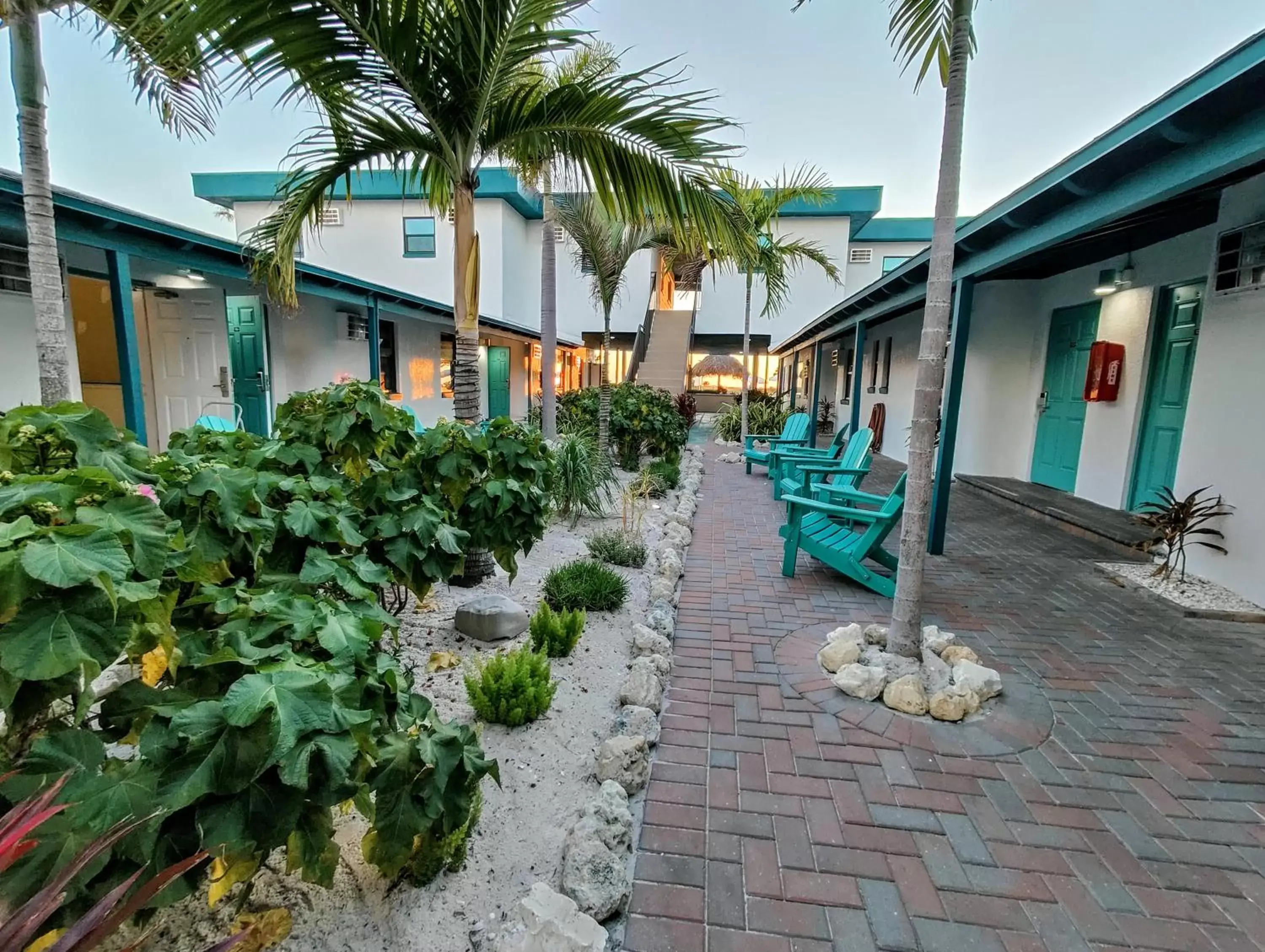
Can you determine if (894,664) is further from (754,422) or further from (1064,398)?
(754,422)

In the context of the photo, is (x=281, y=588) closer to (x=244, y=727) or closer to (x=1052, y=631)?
(x=244, y=727)

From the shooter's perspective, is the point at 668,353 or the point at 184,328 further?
the point at 668,353

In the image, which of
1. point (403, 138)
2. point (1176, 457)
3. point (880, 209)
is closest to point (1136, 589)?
point (1176, 457)

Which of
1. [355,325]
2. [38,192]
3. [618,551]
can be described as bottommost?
[618,551]

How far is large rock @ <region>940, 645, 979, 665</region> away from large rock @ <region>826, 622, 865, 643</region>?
1.31ft

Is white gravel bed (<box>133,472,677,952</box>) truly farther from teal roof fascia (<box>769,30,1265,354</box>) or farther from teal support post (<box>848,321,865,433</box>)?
teal support post (<box>848,321,865,433</box>)

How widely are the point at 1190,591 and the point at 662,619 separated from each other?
375 cm

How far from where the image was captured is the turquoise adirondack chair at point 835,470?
4.74 m

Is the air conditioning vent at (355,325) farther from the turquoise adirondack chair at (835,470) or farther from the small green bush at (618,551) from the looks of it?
the turquoise adirondack chair at (835,470)

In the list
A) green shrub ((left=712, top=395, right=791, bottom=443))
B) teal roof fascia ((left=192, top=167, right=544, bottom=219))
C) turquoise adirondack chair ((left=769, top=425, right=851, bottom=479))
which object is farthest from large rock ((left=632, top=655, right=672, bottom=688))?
teal roof fascia ((left=192, top=167, right=544, bottom=219))

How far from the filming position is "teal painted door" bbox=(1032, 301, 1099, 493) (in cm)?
659

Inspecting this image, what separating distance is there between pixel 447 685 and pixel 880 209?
19.0m

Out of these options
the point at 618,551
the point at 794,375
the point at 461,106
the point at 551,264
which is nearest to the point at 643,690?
the point at 618,551

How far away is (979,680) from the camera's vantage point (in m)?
2.68
